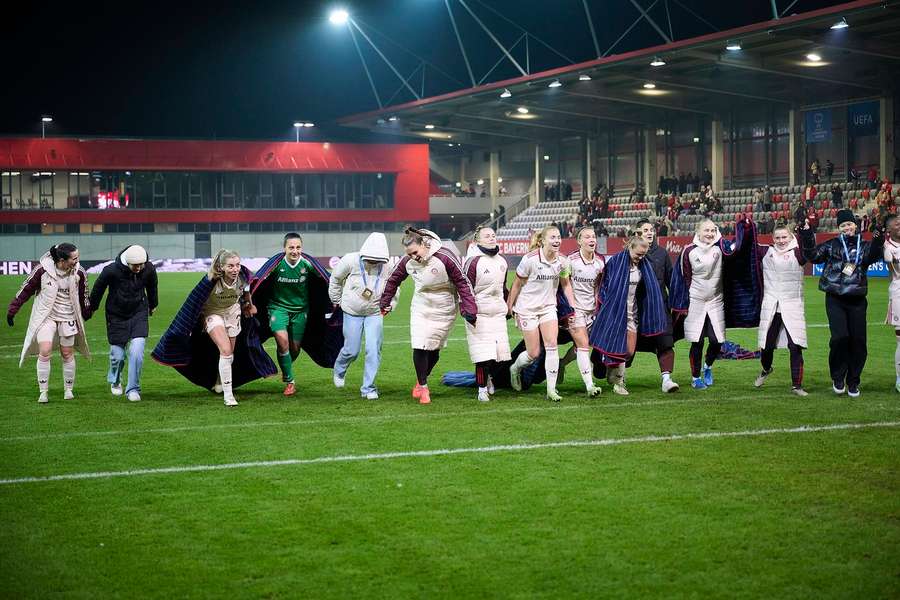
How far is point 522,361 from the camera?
1240cm

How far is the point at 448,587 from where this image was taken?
17.9ft

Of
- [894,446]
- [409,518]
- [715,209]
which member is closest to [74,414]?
[409,518]

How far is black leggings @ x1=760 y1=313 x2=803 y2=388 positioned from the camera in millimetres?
11875

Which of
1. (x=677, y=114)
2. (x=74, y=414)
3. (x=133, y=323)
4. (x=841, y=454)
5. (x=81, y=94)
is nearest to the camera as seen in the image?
(x=841, y=454)

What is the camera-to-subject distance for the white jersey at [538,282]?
11.8 m

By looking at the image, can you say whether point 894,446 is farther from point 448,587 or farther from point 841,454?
point 448,587

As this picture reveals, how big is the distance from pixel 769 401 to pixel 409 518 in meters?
5.86

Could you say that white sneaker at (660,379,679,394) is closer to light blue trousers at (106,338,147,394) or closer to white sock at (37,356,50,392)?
light blue trousers at (106,338,147,394)

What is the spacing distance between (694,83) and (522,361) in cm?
3720

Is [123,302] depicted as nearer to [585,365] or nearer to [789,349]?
[585,365]

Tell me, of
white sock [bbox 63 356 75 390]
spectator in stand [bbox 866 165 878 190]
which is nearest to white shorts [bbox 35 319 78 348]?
white sock [bbox 63 356 75 390]

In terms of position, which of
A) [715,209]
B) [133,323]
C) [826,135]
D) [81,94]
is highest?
[81,94]

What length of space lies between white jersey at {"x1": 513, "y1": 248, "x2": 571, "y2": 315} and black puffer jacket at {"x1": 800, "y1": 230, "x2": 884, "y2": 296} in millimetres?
2620

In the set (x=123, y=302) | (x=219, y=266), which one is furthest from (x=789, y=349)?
(x=123, y=302)
